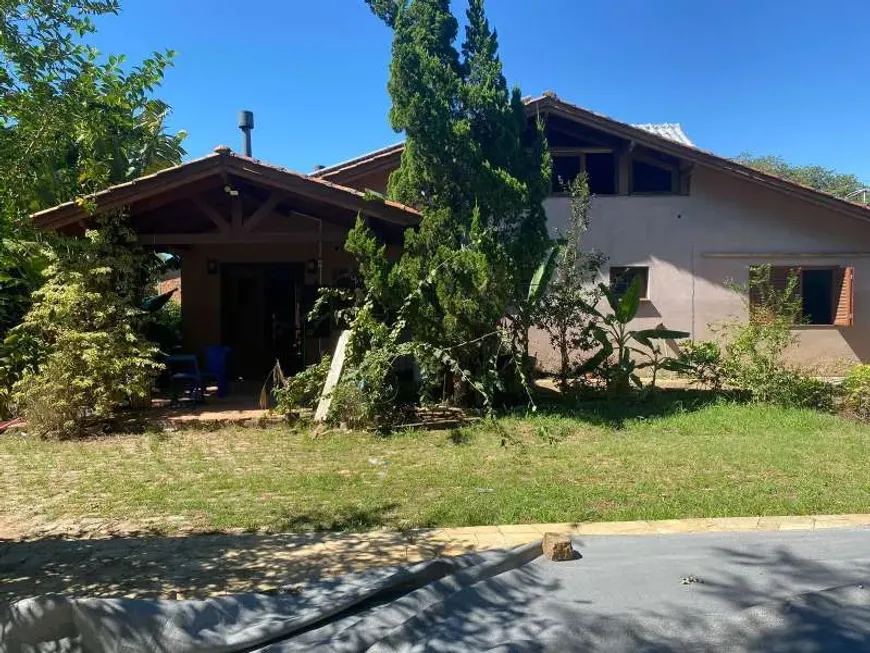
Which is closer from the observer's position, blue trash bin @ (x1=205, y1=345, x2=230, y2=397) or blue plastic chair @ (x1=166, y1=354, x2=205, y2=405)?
blue plastic chair @ (x1=166, y1=354, x2=205, y2=405)

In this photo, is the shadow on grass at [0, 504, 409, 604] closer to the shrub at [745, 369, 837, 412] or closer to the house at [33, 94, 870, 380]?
the shrub at [745, 369, 837, 412]

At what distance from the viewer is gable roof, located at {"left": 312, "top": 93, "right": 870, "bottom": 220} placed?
1204 centimetres

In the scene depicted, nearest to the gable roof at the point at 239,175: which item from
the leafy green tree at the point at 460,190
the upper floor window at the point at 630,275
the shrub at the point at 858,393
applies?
the leafy green tree at the point at 460,190

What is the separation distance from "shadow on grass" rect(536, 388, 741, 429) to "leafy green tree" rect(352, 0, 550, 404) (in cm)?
111

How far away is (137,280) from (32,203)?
5877 mm

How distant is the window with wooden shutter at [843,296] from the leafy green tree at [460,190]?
24.8 feet

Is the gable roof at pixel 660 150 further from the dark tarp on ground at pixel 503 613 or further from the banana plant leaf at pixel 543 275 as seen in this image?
the dark tarp on ground at pixel 503 613

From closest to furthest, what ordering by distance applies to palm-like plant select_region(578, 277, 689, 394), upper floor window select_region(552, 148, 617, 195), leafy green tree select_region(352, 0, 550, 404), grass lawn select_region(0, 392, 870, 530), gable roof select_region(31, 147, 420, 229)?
grass lawn select_region(0, 392, 870, 530) < leafy green tree select_region(352, 0, 550, 404) < gable roof select_region(31, 147, 420, 229) < palm-like plant select_region(578, 277, 689, 394) < upper floor window select_region(552, 148, 617, 195)

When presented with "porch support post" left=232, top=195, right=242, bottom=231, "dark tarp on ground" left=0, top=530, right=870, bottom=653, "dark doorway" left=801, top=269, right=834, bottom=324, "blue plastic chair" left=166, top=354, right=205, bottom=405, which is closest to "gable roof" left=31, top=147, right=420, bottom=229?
"porch support post" left=232, top=195, right=242, bottom=231

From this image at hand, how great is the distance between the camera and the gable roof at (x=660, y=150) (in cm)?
1204

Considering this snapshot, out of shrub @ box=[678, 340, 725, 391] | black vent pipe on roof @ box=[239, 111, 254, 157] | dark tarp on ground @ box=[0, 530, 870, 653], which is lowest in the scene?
dark tarp on ground @ box=[0, 530, 870, 653]

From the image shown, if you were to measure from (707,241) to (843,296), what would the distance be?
2883mm

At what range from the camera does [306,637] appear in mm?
3025

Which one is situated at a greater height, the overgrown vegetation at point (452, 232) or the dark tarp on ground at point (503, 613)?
the overgrown vegetation at point (452, 232)
